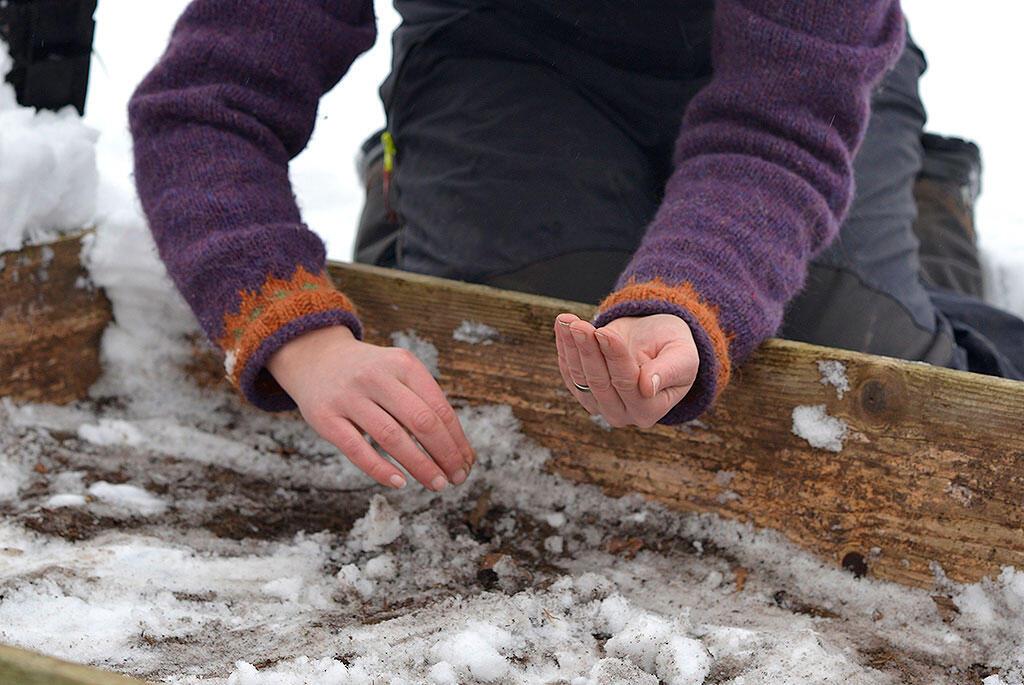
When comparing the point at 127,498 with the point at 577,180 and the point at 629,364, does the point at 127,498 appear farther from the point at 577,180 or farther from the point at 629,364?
the point at 577,180

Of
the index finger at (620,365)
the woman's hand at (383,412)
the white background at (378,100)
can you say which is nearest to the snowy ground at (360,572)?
the woman's hand at (383,412)

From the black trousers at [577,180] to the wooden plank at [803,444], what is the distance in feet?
0.77

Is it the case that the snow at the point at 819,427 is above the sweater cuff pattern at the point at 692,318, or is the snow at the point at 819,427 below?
below

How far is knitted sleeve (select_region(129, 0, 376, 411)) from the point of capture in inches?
42.6

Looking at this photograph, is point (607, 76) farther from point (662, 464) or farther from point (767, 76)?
point (662, 464)

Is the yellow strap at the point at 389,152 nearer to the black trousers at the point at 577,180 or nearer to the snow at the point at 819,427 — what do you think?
the black trousers at the point at 577,180

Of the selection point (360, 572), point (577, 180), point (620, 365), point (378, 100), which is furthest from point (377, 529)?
point (378, 100)

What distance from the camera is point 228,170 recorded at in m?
1.15

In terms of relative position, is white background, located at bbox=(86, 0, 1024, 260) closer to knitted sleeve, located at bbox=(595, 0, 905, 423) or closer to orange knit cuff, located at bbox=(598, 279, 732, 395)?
knitted sleeve, located at bbox=(595, 0, 905, 423)

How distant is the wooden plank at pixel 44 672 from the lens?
1.91 feet

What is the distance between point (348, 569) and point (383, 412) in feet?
0.57

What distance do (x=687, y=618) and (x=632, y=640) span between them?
10cm

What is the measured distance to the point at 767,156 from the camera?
1.16m

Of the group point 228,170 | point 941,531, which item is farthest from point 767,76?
point 228,170
